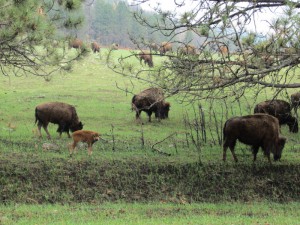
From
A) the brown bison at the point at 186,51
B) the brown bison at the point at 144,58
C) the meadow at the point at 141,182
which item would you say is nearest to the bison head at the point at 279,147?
the meadow at the point at 141,182

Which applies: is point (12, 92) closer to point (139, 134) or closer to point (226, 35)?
point (139, 134)

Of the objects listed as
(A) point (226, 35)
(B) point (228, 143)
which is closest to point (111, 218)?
(A) point (226, 35)

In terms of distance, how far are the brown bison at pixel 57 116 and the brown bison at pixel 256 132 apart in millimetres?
5686

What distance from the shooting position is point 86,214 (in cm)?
881

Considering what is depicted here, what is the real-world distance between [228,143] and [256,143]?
2.31 ft

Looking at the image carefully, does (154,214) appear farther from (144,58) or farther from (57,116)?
(57,116)

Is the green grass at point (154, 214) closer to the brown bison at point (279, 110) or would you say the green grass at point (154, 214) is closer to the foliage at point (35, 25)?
the foliage at point (35, 25)

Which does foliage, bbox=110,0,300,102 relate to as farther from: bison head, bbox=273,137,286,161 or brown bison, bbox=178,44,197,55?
A: bison head, bbox=273,137,286,161

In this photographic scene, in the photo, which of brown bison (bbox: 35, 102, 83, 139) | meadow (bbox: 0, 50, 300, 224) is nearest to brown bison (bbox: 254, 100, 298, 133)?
meadow (bbox: 0, 50, 300, 224)

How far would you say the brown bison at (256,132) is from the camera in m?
11.9

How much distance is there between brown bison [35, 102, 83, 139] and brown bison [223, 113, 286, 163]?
18.7ft

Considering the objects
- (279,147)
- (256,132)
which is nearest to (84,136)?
(256,132)

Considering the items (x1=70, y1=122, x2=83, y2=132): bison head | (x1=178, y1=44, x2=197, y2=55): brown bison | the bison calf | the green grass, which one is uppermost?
(x1=178, y1=44, x2=197, y2=55): brown bison

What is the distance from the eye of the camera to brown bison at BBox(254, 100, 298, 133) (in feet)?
55.5
